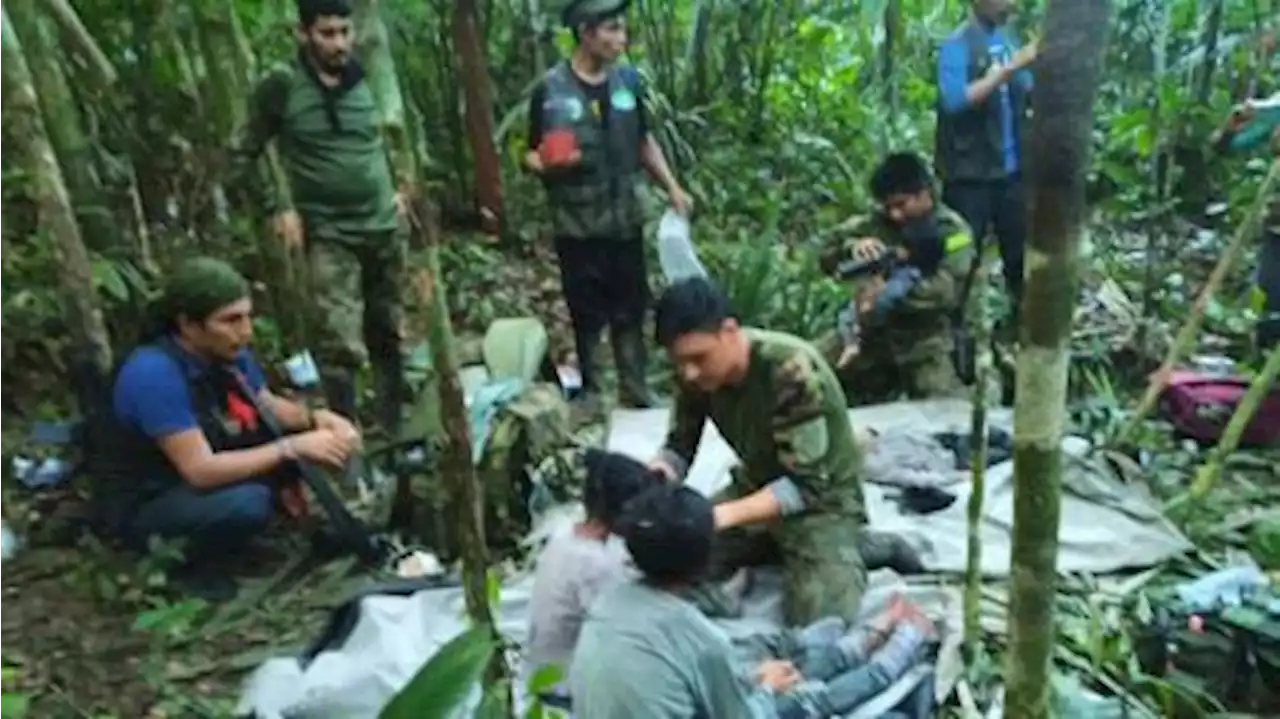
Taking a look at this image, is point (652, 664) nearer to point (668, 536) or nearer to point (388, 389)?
point (668, 536)

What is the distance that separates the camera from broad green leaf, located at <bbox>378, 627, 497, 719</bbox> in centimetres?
270

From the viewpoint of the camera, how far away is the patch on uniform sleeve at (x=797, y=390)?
4.26m

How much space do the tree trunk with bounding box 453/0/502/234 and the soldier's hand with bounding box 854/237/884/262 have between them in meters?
2.36

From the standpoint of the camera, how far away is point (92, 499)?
5004mm

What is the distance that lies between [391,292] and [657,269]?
7.32 feet

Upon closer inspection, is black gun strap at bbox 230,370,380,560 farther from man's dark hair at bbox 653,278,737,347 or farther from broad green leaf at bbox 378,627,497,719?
broad green leaf at bbox 378,627,497,719

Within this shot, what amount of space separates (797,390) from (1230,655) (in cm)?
130

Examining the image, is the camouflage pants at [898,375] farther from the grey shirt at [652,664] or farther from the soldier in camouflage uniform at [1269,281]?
the grey shirt at [652,664]

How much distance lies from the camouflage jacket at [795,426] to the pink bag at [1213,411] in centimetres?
182

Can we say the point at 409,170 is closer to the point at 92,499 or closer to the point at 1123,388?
the point at 92,499

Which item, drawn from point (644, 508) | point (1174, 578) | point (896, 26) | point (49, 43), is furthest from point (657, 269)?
point (644, 508)

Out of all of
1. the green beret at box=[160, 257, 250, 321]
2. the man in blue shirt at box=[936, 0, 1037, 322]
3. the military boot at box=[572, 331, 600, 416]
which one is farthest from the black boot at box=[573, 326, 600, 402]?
the green beret at box=[160, 257, 250, 321]

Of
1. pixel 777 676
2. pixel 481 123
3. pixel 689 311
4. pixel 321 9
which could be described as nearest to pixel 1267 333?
pixel 689 311

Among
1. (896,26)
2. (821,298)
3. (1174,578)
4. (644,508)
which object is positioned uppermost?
(896,26)
